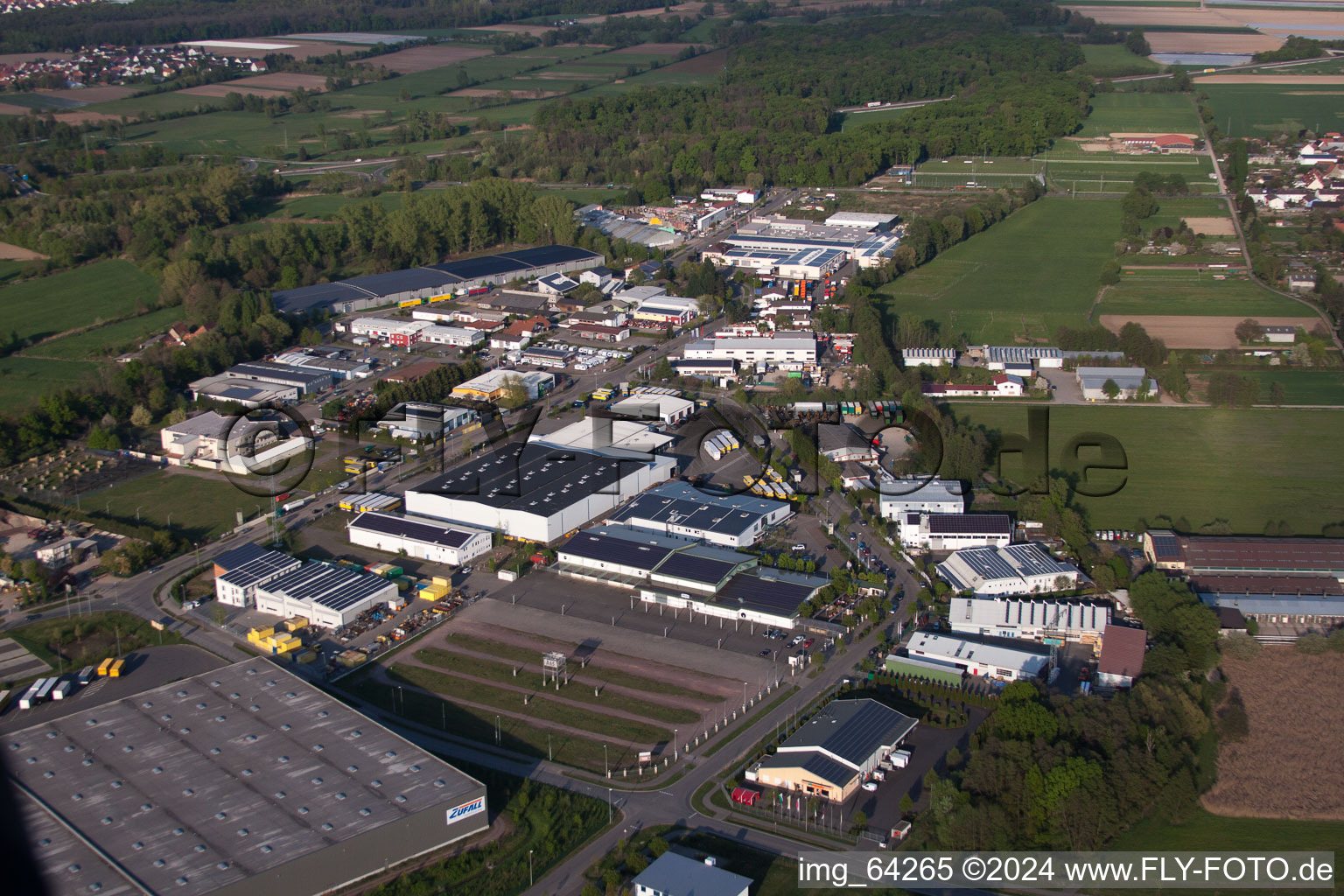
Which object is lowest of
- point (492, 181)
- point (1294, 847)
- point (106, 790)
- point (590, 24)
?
point (1294, 847)

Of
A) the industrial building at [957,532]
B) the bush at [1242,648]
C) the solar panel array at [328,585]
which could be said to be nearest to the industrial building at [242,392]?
the solar panel array at [328,585]

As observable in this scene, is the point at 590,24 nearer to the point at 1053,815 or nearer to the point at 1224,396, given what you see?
the point at 1224,396

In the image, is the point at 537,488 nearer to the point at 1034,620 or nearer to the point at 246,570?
the point at 246,570

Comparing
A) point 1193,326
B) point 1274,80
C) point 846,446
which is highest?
point 1274,80

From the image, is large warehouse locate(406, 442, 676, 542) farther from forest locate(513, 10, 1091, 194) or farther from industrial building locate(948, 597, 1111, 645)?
forest locate(513, 10, 1091, 194)

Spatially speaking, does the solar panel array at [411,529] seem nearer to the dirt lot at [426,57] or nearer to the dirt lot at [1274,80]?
the dirt lot at [426,57]

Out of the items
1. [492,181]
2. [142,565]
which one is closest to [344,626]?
[142,565]

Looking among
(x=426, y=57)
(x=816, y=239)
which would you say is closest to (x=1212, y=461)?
(x=816, y=239)
